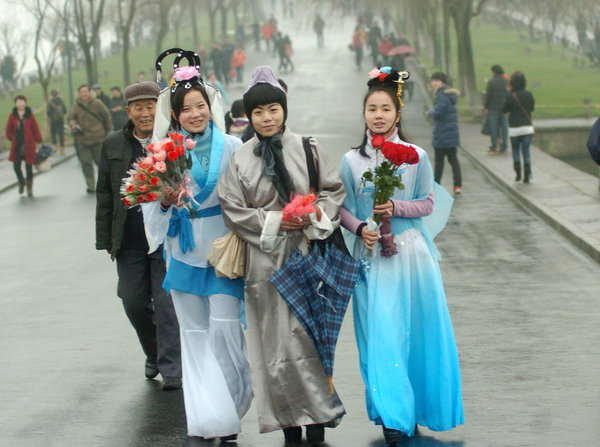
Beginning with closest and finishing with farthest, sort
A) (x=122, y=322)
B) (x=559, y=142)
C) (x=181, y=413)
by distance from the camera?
(x=181, y=413) < (x=122, y=322) < (x=559, y=142)

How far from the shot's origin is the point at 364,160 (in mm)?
5762

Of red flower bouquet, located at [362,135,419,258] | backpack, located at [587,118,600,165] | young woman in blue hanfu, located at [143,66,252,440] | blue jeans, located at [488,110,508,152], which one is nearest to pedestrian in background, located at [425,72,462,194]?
blue jeans, located at [488,110,508,152]

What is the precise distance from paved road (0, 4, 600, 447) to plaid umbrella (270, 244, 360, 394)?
1.96 feet

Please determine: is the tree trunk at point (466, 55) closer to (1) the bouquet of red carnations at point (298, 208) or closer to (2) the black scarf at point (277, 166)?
(2) the black scarf at point (277, 166)

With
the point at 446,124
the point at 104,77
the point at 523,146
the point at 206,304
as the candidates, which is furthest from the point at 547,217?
the point at 104,77

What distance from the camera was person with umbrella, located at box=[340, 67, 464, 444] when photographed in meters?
5.45

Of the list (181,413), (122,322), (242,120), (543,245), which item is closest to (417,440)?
(181,413)

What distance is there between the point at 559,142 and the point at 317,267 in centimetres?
2146

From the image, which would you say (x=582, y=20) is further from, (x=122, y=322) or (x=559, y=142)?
(x=122, y=322)

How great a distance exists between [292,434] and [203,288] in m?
0.89

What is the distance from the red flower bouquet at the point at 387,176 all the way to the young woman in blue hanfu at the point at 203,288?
79 cm

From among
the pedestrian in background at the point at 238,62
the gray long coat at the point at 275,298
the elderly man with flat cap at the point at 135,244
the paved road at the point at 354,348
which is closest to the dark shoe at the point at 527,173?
the paved road at the point at 354,348

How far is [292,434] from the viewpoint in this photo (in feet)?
Result: 18.6

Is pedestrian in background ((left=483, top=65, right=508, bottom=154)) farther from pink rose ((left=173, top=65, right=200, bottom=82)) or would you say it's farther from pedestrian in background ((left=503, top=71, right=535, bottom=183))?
pink rose ((left=173, top=65, right=200, bottom=82))
